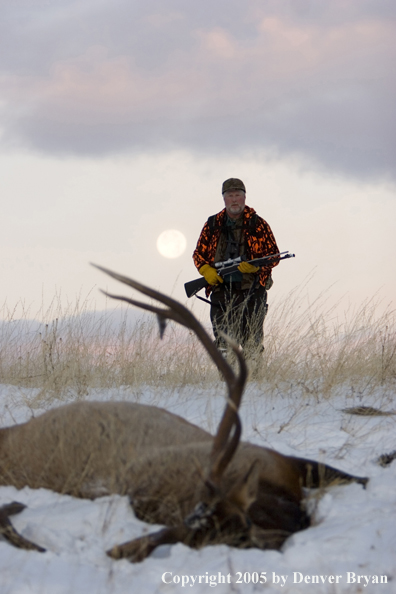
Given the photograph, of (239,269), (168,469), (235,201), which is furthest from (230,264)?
(168,469)

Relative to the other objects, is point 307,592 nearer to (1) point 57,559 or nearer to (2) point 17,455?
(1) point 57,559

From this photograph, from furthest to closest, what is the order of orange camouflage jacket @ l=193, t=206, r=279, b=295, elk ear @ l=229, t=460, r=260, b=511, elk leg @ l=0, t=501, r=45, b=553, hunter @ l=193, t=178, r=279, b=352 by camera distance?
orange camouflage jacket @ l=193, t=206, r=279, b=295 → hunter @ l=193, t=178, r=279, b=352 → elk leg @ l=0, t=501, r=45, b=553 → elk ear @ l=229, t=460, r=260, b=511

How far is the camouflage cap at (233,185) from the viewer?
771cm

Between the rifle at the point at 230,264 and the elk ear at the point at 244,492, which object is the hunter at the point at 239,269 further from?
the elk ear at the point at 244,492

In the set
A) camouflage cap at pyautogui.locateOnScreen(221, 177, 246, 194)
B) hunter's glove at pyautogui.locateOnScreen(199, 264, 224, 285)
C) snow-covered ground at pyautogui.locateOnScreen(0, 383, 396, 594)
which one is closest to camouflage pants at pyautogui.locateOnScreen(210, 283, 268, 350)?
hunter's glove at pyautogui.locateOnScreen(199, 264, 224, 285)

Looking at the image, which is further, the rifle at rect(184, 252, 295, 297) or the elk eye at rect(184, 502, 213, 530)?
the rifle at rect(184, 252, 295, 297)

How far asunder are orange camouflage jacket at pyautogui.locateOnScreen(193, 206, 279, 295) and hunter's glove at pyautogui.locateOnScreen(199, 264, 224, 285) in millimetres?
158

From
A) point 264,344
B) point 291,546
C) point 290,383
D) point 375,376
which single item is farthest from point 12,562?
point 264,344

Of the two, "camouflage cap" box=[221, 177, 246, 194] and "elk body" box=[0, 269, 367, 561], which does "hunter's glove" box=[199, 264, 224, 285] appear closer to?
"camouflage cap" box=[221, 177, 246, 194]

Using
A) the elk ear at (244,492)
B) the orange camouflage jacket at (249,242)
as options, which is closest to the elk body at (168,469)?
the elk ear at (244,492)

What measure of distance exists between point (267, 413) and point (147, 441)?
248 cm

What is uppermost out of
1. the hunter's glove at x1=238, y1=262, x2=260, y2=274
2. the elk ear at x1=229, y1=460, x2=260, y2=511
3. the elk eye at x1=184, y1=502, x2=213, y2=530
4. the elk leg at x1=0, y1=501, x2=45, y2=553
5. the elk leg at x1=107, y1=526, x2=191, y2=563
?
the hunter's glove at x1=238, y1=262, x2=260, y2=274

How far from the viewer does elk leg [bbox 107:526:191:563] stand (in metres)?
2.31

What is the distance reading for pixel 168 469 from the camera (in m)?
2.50
